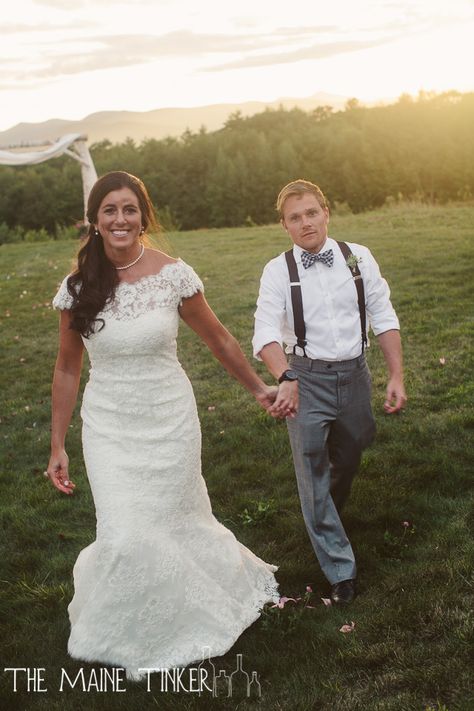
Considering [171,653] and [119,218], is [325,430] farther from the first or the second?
[119,218]

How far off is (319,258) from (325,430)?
0.99m

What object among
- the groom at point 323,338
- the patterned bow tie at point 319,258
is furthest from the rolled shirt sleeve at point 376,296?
the patterned bow tie at point 319,258

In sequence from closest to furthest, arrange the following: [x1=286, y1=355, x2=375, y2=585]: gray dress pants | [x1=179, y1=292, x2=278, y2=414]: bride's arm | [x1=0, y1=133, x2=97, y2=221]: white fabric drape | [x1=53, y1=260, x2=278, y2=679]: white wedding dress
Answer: [x1=53, y1=260, x2=278, y2=679]: white wedding dress, [x1=179, y1=292, x2=278, y2=414]: bride's arm, [x1=286, y1=355, x2=375, y2=585]: gray dress pants, [x1=0, y1=133, x2=97, y2=221]: white fabric drape

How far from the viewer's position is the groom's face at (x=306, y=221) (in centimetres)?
416

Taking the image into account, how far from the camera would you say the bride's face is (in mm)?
3812

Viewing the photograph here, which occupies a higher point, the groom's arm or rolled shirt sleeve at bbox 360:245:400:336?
rolled shirt sleeve at bbox 360:245:400:336

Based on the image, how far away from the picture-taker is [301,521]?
5.16 m

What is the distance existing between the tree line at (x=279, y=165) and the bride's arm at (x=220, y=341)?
157ft

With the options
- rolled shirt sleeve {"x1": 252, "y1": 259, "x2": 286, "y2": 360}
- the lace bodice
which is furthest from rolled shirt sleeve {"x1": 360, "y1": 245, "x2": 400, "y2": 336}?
Answer: the lace bodice

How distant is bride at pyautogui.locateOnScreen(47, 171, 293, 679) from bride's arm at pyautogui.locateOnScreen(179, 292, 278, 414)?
12 mm

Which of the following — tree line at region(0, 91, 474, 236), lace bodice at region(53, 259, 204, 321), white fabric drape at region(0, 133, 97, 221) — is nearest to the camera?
lace bodice at region(53, 259, 204, 321)

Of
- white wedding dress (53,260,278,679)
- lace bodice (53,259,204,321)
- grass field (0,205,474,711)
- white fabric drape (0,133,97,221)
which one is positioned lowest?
grass field (0,205,474,711)

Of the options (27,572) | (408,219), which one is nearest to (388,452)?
(27,572)

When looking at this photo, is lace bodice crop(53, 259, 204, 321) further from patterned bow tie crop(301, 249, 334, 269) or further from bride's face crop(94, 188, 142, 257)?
patterned bow tie crop(301, 249, 334, 269)
